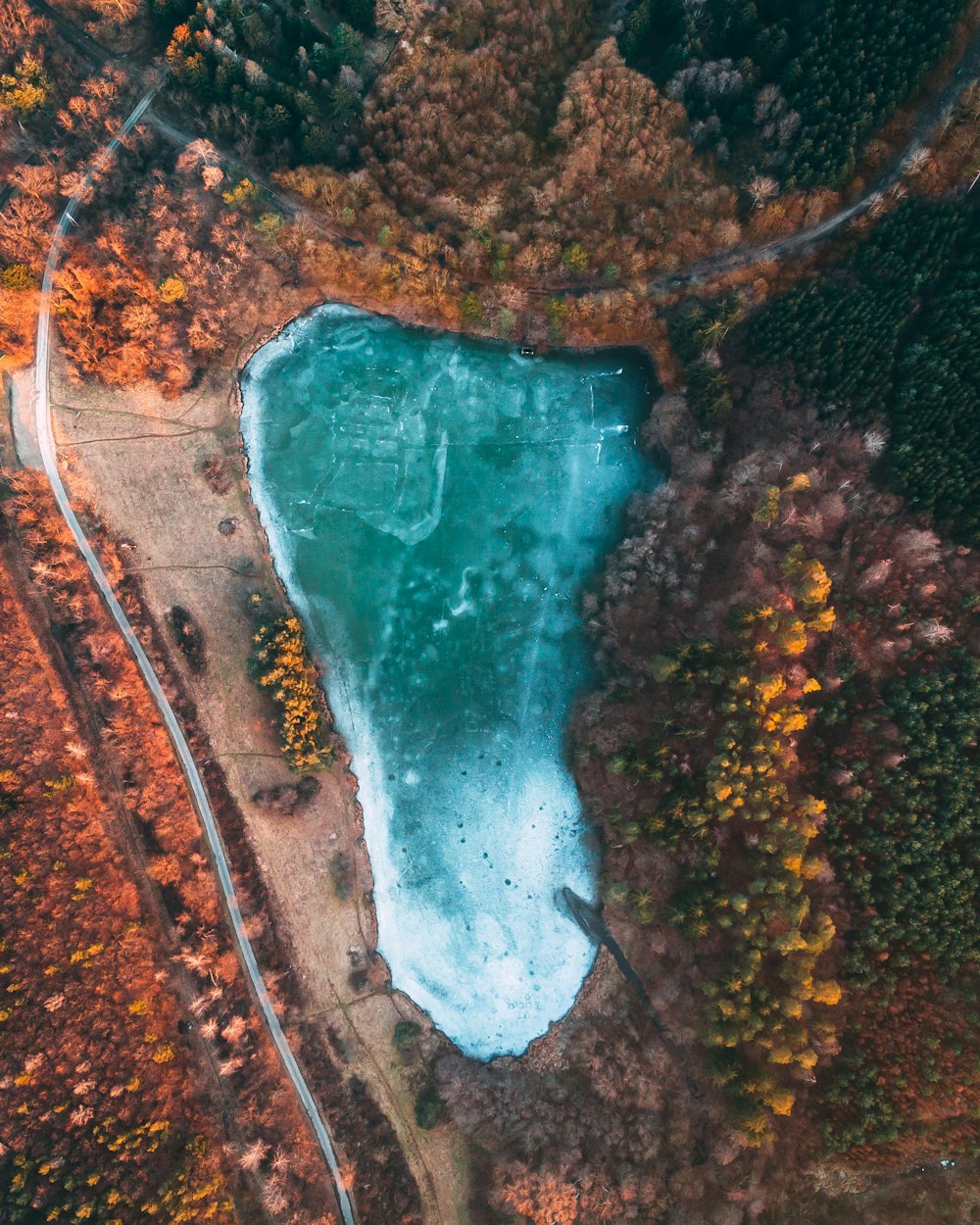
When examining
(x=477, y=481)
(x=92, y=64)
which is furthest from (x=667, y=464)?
(x=92, y=64)

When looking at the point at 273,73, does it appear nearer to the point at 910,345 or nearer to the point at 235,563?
the point at 235,563

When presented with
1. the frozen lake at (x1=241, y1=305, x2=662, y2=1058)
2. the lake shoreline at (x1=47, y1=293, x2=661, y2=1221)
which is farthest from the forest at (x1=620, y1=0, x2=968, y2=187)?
the frozen lake at (x1=241, y1=305, x2=662, y2=1058)

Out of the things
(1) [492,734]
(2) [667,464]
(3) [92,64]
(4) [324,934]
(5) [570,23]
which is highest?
(5) [570,23]

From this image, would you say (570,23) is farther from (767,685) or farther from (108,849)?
(108,849)

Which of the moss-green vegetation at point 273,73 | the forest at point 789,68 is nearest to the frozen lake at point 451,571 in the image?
the moss-green vegetation at point 273,73

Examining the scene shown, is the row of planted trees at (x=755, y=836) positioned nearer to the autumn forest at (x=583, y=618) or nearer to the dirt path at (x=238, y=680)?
the autumn forest at (x=583, y=618)

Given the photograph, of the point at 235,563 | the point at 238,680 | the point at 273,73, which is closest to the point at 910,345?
the point at 273,73

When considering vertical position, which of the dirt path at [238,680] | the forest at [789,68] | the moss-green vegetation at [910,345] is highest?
the forest at [789,68]
